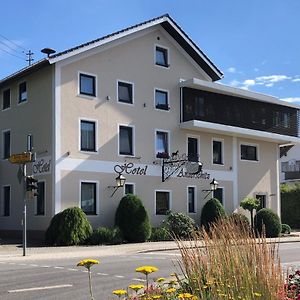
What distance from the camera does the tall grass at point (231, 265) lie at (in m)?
4.68

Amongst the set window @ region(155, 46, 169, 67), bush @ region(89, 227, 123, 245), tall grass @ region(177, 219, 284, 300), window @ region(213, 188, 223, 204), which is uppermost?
window @ region(155, 46, 169, 67)

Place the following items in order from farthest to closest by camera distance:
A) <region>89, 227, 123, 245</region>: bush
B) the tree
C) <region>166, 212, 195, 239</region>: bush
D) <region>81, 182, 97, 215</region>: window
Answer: the tree → <region>166, 212, 195, 239</region>: bush → <region>81, 182, 97, 215</region>: window → <region>89, 227, 123, 245</region>: bush

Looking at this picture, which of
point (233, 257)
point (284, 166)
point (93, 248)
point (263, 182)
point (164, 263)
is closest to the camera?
point (233, 257)

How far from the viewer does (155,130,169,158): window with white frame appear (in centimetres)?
3061

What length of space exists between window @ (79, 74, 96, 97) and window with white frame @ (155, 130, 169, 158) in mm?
4672

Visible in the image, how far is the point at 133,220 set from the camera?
2681 cm

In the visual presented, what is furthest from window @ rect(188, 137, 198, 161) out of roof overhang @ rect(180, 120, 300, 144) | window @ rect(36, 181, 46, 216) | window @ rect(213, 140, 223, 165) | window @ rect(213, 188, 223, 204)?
window @ rect(36, 181, 46, 216)

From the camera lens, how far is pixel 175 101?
31750 mm

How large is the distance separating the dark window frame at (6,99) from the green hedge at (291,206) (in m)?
22.7

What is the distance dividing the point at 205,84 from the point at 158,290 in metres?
27.3

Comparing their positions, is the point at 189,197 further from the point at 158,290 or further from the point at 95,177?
the point at 158,290

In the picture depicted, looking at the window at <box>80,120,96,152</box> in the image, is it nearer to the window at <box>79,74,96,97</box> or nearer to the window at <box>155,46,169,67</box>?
the window at <box>79,74,96,97</box>

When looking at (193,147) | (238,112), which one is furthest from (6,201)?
(238,112)

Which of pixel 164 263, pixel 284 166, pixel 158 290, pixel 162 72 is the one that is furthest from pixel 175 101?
pixel 284 166
